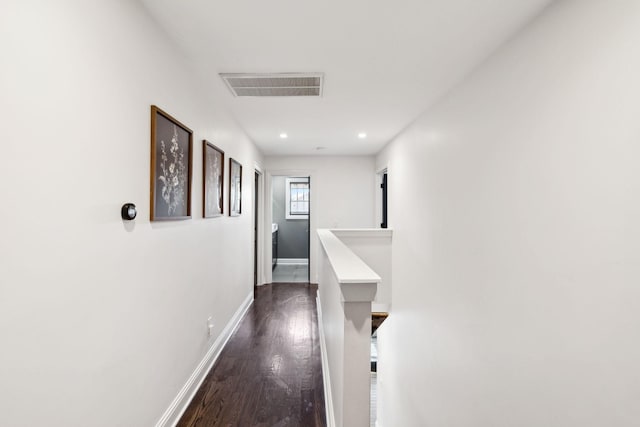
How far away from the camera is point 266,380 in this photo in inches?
89.6

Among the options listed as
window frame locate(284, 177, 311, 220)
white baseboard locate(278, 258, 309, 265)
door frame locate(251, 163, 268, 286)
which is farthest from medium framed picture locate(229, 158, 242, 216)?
white baseboard locate(278, 258, 309, 265)

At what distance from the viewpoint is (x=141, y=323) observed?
4.72 ft

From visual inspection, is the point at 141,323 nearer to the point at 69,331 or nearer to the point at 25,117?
the point at 69,331

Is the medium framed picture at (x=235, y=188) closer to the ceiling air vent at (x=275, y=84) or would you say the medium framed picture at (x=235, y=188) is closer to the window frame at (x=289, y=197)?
the ceiling air vent at (x=275, y=84)

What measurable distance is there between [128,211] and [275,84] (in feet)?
4.88

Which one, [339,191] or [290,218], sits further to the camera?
[290,218]

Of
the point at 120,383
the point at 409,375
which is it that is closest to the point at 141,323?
the point at 120,383

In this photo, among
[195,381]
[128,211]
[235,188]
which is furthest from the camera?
[235,188]

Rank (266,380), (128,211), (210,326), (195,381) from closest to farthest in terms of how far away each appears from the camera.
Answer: (128,211)
(195,381)
(266,380)
(210,326)

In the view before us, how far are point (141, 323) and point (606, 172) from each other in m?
2.09

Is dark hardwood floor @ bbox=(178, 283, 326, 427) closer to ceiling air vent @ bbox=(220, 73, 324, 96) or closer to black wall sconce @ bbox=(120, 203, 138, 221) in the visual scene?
black wall sconce @ bbox=(120, 203, 138, 221)

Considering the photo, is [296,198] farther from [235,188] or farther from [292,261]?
[235,188]

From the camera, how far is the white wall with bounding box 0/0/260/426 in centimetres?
82

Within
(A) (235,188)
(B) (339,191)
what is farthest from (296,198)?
(A) (235,188)
